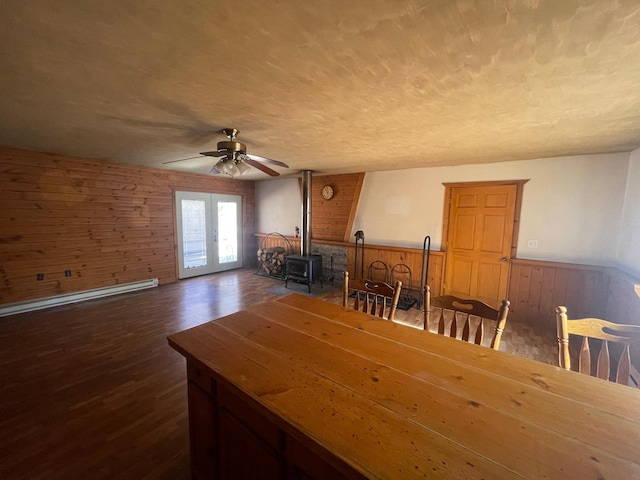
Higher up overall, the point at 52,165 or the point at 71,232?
the point at 52,165

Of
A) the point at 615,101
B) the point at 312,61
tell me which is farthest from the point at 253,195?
the point at 615,101

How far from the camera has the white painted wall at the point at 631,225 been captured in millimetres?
2791

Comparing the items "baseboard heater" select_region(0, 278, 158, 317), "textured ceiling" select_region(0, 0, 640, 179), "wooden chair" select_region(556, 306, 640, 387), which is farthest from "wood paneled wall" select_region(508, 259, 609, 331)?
"baseboard heater" select_region(0, 278, 158, 317)

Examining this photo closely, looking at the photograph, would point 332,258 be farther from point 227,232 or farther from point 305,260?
point 227,232

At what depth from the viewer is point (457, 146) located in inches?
120

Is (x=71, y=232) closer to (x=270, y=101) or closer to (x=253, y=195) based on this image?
(x=253, y=195)

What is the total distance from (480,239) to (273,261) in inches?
158

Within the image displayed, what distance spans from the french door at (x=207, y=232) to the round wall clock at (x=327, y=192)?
7.88 ft

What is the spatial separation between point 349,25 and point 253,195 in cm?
614

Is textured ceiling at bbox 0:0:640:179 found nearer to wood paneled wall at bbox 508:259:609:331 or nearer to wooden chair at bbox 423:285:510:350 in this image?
wooden chair at bbox 423:285:510:350

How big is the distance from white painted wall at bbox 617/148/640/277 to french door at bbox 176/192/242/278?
22.2 feet

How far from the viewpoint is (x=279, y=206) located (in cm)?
651

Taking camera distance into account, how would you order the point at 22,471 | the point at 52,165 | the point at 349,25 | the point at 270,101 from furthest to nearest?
the point at 52,165 → the point at 270,101 → the point at 22,471 → the point at 349,25

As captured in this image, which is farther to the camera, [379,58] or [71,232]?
[71,232]
